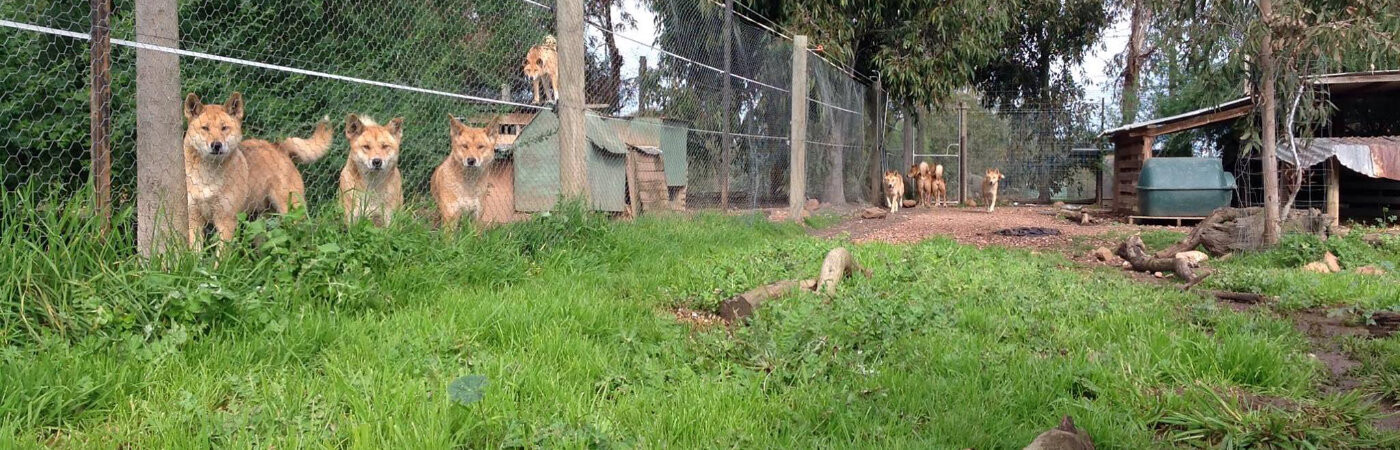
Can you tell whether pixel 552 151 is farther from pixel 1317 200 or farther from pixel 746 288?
pixel 1317 200

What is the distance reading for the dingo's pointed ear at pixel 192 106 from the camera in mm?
3793

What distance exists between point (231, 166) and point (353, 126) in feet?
2.41

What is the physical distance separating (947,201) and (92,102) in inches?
758

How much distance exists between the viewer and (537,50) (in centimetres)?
611

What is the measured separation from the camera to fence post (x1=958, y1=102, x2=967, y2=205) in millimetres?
19562

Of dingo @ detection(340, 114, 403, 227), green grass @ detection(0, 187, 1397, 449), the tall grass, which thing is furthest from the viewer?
dingo @ detection(340, 114, 403, 227)

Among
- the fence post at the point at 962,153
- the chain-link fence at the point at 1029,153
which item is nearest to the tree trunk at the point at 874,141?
the chain-link fence at the point at 1029,153

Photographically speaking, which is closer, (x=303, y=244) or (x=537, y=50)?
(x=303, y=244)

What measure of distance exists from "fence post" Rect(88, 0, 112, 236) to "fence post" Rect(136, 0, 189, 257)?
0.52 ft

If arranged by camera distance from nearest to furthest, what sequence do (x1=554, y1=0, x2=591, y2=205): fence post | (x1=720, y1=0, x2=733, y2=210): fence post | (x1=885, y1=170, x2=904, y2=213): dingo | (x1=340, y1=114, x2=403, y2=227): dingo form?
(x1=340, y1=114, x2=403, y2=227): dingo
(x1=554, y1=0, x2=591, y2=205): fence post
(x1=720, y1=0, x2=733, y2=210): fence post
(x1=885, y1=170, x2=904, y2=213): dingo

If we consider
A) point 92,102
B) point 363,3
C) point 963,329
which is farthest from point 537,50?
point 963,329

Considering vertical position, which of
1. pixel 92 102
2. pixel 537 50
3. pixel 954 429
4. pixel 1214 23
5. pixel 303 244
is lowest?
pixel 954 429

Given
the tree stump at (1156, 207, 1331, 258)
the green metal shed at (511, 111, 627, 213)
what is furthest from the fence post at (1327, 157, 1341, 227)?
the green metal shed at (511, 111, 627, 213)

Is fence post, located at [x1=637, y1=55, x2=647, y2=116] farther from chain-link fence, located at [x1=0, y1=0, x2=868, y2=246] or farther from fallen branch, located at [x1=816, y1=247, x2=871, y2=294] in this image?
fallen branch, located at [x1=816, y1=247, x2=871, y2=294]
